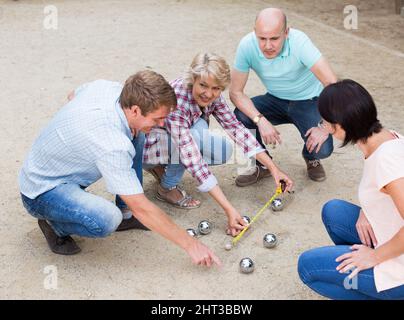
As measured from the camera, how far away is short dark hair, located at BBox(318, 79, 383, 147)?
262cm

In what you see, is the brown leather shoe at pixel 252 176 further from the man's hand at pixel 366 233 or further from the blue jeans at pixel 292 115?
the man's hand at pixel 366 233

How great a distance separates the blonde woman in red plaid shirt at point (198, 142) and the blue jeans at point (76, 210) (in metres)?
0.62

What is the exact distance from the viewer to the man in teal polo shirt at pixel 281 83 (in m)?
3.93

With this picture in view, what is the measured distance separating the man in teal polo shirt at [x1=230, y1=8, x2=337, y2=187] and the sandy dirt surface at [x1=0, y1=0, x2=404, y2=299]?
273 millimetres

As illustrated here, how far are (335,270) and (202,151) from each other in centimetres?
137

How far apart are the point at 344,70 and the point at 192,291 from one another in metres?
3.80

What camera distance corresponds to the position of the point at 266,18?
385 cm

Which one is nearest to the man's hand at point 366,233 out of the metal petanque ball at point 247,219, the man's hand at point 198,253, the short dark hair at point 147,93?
the man's hand at point 198,253

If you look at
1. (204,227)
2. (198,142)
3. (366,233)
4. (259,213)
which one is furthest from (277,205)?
(366,233)

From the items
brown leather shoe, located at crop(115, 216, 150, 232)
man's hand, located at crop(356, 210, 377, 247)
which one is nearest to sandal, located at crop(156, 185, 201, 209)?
brown leather shoe, located at crop(115, 216, 150, 232)

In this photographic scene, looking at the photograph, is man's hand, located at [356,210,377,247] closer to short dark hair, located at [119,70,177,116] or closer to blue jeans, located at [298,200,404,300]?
blue jeans, located at [298,200,404,300]

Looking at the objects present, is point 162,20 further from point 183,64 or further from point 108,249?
point 108,249

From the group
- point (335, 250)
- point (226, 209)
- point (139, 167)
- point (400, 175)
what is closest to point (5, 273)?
point (139, 167)

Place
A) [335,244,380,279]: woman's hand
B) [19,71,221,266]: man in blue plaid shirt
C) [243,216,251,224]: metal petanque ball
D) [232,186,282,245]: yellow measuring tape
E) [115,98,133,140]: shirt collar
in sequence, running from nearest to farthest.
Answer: [335,244,380,279]: woman's hand, [19,71,221,266]: man in blue plaid shirt, [115,98,133,140]: shirt collar, [232,186,282,245]: yellow measuring tape, [243,216,251,224]: metal petanque ball
